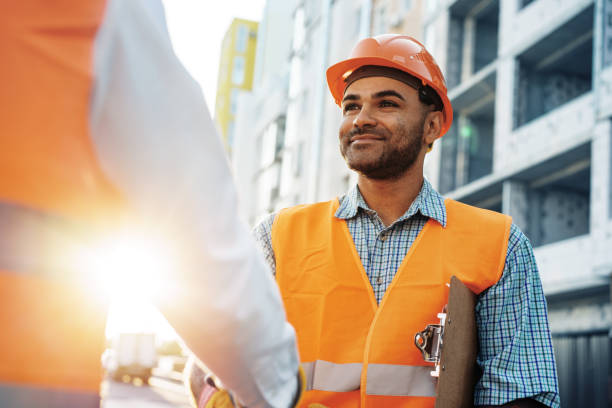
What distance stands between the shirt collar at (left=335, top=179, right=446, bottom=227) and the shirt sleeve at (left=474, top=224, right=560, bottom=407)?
1.04 ft

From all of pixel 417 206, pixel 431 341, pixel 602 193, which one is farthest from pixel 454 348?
pixel 602 193

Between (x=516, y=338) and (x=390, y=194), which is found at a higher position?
(x=390, y=194)

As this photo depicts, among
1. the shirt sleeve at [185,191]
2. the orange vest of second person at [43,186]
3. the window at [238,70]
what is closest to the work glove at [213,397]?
the shirt sleeve at [185,191]

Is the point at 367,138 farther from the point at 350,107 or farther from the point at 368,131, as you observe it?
the point at 350,107

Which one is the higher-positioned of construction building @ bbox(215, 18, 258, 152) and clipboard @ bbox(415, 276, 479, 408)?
construction building @ bbox(215, 18, 258, 152)

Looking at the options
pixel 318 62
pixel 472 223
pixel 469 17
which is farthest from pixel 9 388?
pixel 318 62

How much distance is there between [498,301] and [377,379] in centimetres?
56

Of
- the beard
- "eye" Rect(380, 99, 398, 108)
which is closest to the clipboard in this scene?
the beard

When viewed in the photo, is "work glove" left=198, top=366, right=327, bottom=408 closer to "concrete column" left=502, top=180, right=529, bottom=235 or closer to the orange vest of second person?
the orange vest of second person

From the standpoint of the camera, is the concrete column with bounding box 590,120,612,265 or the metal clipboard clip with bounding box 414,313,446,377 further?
the concrete column with bounding box 590,120,612,265

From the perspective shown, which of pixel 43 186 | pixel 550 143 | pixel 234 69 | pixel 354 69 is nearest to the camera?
pixel 43 186

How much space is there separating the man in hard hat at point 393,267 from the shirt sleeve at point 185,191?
1430 mm

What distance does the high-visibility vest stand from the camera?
2.57 metres

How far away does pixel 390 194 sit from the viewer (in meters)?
3.09
